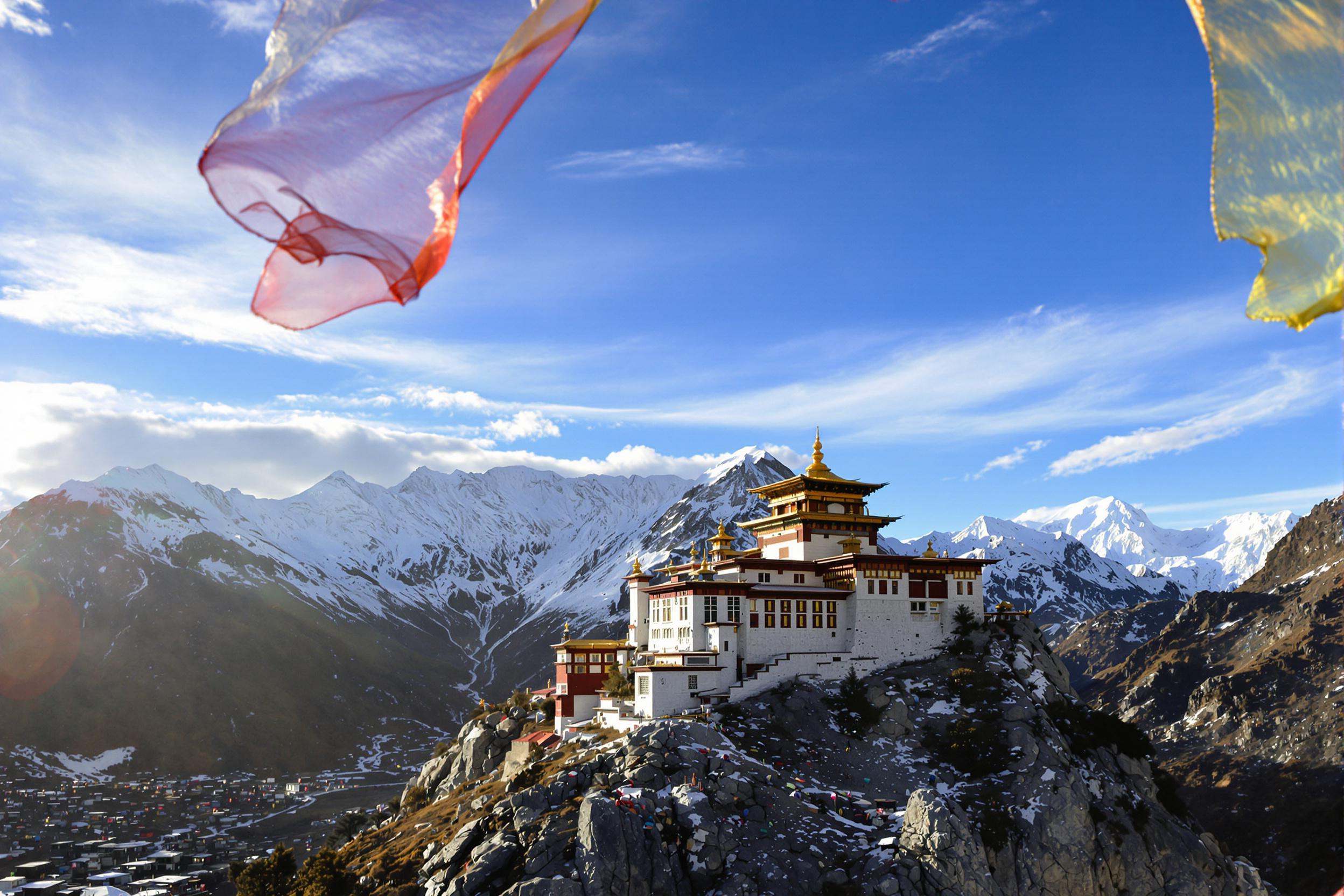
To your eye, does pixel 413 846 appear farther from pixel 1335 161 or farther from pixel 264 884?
pixel 1335 161

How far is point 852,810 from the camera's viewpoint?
2702 inches

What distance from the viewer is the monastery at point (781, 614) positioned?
84.8 metres

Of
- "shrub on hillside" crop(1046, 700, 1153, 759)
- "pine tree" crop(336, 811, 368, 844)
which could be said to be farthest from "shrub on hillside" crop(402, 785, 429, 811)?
"shrub on hillside" crop(1046, 700, 1153, 759)

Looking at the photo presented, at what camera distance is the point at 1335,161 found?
6523mm

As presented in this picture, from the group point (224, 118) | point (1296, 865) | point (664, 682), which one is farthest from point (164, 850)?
point (1296, 865)

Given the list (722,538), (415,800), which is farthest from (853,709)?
(415,800)

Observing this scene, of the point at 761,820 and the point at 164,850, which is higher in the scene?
the point at 761,820

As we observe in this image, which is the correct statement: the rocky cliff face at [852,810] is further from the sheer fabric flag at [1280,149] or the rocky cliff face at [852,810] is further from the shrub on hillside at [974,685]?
the sheer fabric flag at [1280,149]

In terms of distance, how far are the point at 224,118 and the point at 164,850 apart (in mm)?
172837

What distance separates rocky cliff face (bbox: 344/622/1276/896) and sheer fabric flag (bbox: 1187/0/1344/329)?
5992cm

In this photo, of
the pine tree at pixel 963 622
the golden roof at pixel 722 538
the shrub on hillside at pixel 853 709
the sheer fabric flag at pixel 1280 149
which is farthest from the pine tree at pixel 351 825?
the sheer fabric flag at pixel 1280 149

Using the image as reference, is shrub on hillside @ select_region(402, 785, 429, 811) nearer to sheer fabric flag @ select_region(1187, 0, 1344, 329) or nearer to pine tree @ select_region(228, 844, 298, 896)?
pine tree @ select_region(228, 844, 298, 896)

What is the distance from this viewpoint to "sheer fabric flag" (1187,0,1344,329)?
21.5 feet

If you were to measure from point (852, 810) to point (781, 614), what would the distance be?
2327 cm
